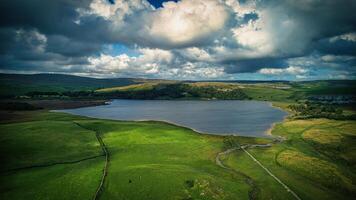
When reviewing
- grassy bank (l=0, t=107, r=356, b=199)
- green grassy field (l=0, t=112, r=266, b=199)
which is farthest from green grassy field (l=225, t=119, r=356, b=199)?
green grassy field (l=0, t=112, r=266, b=199)

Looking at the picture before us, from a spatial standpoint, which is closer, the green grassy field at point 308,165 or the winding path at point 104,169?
the winding path at point 104,169

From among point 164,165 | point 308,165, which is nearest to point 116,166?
point 164,165

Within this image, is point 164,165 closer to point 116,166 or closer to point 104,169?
point 116,166

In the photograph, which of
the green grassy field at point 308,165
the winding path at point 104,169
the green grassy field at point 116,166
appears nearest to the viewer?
the winding path at point 104,169

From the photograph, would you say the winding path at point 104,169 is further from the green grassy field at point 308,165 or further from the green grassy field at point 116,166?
the green grassy field at point 308,165

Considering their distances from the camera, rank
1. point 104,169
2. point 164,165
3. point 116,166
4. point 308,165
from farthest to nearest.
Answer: point 308,165
point 164,165
point 116,166
point 104,169

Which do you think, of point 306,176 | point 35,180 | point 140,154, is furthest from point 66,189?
point 306,176

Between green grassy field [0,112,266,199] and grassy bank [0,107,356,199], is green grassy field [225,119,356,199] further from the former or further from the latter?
green grassy field [0,112,266,199]

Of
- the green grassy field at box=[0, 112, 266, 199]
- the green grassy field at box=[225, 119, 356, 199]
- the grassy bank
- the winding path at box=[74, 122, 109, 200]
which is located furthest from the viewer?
the green grassy field at box=[225, 119, 356, 199]

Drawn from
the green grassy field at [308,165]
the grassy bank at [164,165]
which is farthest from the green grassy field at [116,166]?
the green grassy field at [308,165]

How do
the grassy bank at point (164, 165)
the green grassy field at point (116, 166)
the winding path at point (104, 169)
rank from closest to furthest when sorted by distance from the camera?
the winding path at point (104, 169) → the green grassy field at point (116, 166) → the grassy bank at point (164, 165)

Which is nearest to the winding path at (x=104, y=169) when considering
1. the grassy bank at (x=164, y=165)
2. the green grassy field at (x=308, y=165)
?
the grassy bank at (x=164, y=165)

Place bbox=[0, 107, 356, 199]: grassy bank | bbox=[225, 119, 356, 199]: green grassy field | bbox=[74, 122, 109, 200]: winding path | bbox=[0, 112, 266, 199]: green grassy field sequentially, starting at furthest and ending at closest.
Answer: bbox=[225, 119, 356, 199]: green grassy field, bbox=[0, 107, 356, 199]: grassy bank, bbox=[0, 112, 266, 199]: green grassy field, bbox=[74, 122, 109, 200]: winding path

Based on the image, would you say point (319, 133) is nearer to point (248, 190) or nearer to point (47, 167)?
point (248, 190)
